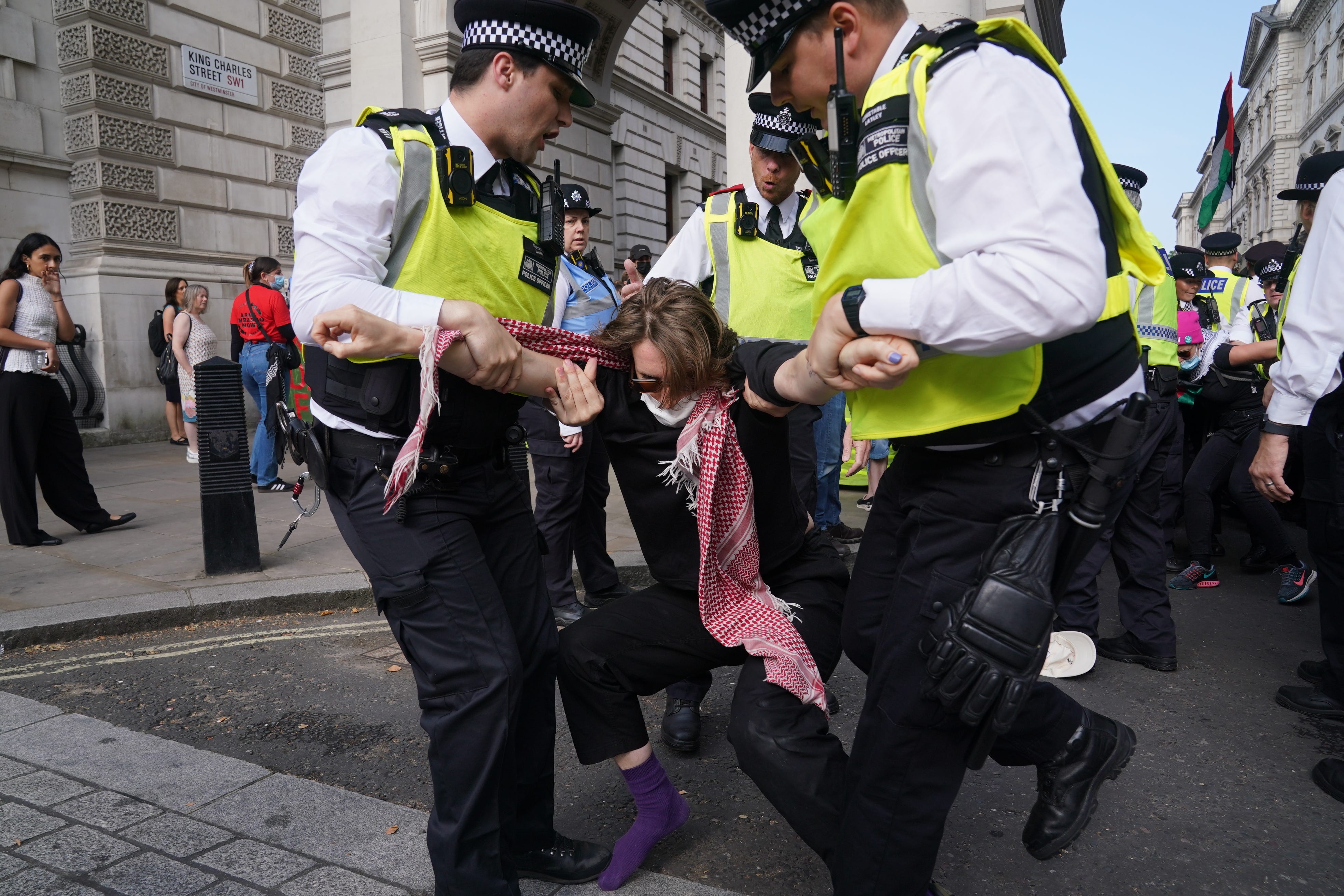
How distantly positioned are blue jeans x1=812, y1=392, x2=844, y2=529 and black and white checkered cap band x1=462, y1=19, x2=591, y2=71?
3.46m

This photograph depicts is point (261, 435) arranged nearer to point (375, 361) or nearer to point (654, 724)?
point (654, 724)

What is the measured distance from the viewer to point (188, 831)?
240 cm

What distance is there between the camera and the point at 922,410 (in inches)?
64.0

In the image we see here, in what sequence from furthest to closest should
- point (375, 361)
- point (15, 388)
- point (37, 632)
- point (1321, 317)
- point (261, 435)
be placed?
point (261, 435), point (15, 388), point (37, 632), point (1321, 317), point (375, 361)

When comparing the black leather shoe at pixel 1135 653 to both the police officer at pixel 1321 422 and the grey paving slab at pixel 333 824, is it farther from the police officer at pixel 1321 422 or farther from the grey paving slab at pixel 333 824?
the grey paving slab at pixel 333 824

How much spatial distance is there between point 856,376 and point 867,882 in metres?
0.95

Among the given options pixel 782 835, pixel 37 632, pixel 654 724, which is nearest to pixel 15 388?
pixel 37 632

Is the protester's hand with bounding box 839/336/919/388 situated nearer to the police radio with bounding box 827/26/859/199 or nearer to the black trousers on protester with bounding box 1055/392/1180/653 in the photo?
the police radio with bounding box 827/26/859/199

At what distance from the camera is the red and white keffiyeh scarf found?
213cm

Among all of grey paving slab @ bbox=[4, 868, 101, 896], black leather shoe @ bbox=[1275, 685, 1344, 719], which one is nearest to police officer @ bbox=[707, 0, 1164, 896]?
grey paving slab @ bbox=[4, 868, 101, 896]

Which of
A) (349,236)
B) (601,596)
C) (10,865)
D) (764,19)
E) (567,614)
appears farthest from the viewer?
(601,596)

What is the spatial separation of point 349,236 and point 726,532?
1.13m

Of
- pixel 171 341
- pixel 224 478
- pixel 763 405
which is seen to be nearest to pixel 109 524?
pixel 224 478

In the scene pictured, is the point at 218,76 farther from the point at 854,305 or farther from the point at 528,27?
the point at 854,305
